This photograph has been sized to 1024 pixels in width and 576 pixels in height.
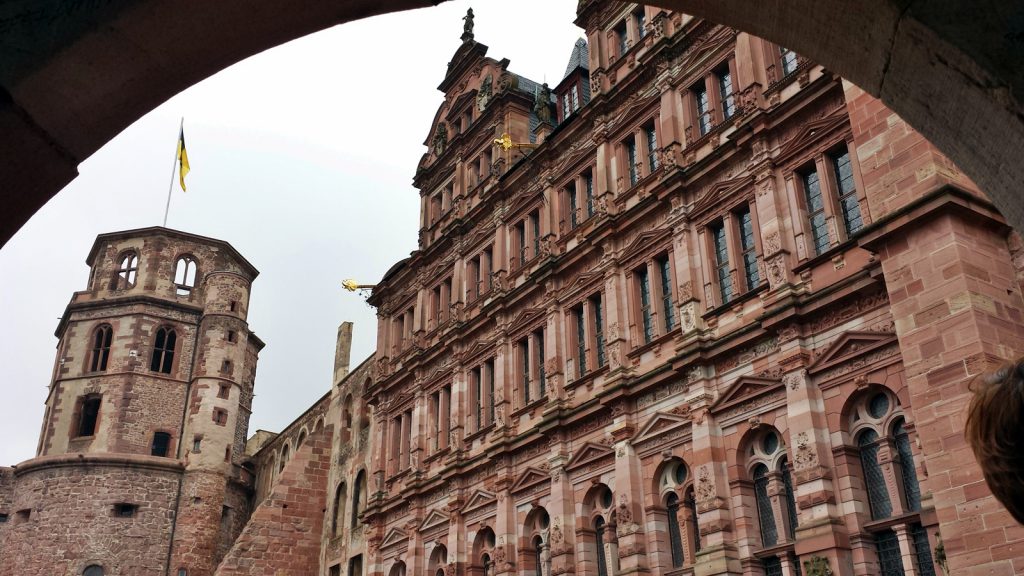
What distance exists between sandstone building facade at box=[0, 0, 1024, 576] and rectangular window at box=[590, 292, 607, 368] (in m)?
0.05

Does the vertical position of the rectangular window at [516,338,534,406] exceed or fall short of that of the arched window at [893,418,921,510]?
it exceeds it

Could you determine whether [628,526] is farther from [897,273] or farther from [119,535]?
[119,535]

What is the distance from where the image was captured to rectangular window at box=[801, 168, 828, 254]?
53.6 feet

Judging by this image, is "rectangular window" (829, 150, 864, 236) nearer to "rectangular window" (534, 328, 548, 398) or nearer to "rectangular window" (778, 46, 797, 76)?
"rectangular window" (778, 46, 797, 76)

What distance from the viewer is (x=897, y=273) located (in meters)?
13.5

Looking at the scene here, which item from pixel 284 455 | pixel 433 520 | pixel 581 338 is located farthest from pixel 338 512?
pixel 581 338

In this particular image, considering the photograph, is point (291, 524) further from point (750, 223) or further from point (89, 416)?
point (750, 223)

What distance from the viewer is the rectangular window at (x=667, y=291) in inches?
757

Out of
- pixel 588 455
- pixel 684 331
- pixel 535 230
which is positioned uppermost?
pixel 535 230

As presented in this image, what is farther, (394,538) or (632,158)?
(394,538)

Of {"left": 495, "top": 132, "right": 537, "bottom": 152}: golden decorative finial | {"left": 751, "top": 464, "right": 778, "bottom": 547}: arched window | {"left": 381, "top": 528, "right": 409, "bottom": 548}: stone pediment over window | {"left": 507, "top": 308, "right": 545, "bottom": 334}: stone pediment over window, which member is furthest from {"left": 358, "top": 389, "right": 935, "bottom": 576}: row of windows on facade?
{"left": 495, "top": 132, "right": 537, "bottom": 152}: golden decorative finial

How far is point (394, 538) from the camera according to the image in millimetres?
27203

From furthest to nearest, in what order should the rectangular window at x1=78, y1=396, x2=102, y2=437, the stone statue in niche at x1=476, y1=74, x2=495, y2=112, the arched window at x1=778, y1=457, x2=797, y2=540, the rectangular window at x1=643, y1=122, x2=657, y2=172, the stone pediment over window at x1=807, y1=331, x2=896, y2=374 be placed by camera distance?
the rectangular window at x1=78, y1=396, x2=102, y2=437 → the stone statue in niche at x1=476, y1=74, x2=495, y2=112 → the rectangular window at x1=643, y1=122, x2=657, y2=172 → the arched window at x1=778, y1=457, x2=797, y2=540 → the stone pediment over window at x1=807, y1=331, x2=896, y2=374

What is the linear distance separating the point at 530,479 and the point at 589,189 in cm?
750
